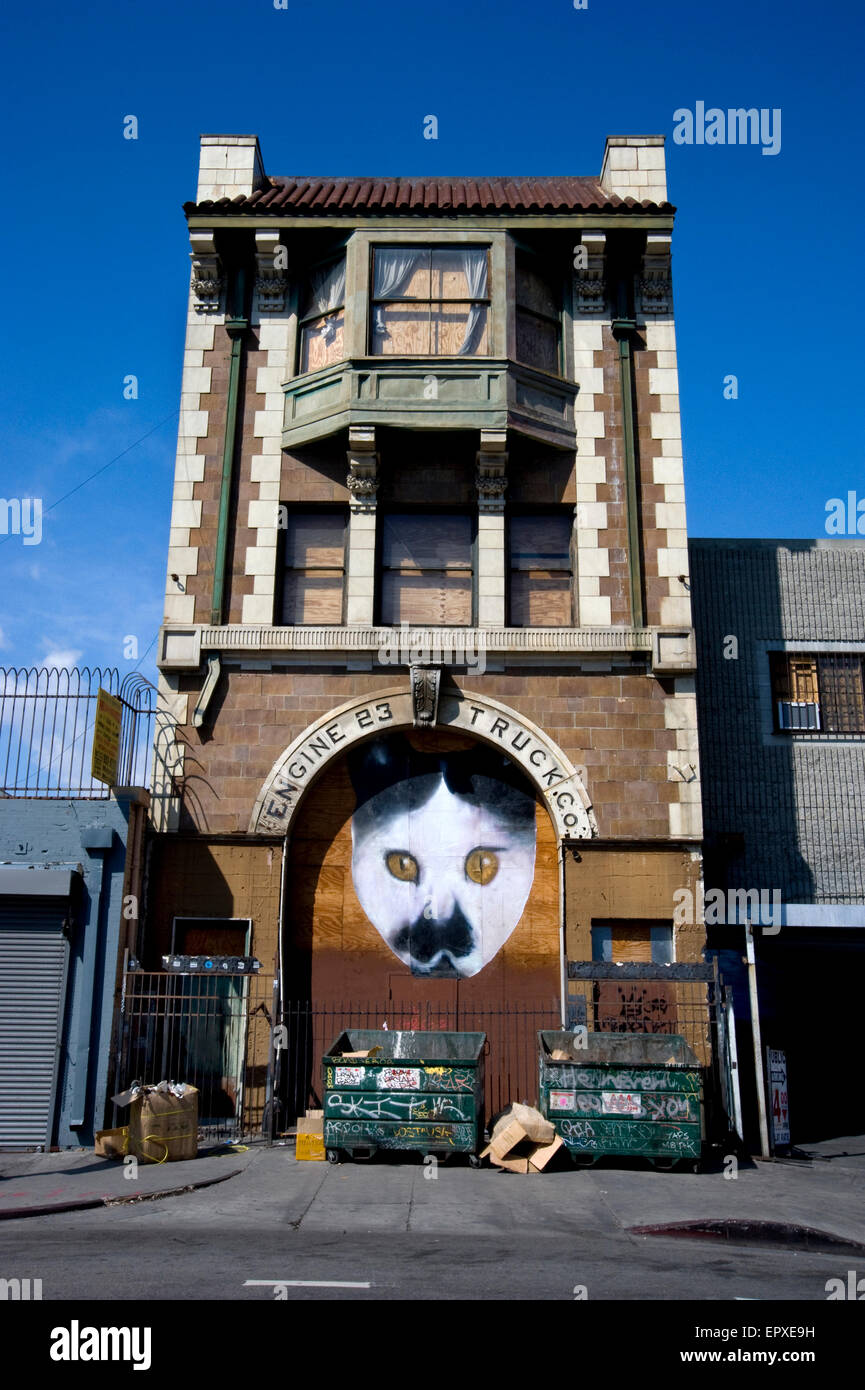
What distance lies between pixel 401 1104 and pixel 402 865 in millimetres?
4128

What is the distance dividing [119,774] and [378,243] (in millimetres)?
9547

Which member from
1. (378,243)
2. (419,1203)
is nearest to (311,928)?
(419,1203)

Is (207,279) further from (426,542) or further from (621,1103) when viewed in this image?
(621,1103)

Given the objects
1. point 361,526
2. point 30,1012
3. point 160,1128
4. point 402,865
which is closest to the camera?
point 160,1128

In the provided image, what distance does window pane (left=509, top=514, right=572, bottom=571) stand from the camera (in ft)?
57.5

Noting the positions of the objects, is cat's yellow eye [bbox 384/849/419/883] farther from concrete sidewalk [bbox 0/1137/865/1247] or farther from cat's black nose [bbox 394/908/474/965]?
concrete sidewalk [bbox 0/1137/865/1247]

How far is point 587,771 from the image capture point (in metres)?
16.2

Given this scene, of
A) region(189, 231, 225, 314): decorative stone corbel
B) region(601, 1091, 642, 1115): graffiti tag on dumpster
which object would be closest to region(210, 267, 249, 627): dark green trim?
region(189, 231, 225, 314): decorative stone corbel

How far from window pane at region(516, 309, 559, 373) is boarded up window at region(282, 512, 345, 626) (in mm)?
4032

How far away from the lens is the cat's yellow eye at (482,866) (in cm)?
1639

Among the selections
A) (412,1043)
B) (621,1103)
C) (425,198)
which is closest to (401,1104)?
(412,1043)

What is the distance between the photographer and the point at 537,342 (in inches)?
717

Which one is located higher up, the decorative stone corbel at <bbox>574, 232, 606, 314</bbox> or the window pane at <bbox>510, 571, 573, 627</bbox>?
the decorative stone corbel at <bbox>574, 232, 606, 314</bbox>

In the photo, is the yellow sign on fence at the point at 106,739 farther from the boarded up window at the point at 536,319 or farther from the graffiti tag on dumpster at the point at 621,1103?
the boarded up window at the point at 536,319
